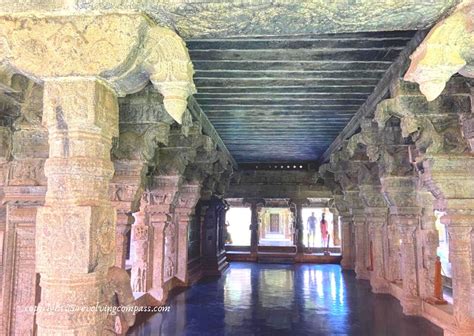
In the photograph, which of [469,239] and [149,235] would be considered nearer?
[469,239]

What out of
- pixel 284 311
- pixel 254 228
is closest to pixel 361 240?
pixel 284 311

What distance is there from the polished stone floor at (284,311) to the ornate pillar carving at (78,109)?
3.36 meters

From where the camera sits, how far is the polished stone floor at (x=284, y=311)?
18.4 feet

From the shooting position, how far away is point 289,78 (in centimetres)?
474

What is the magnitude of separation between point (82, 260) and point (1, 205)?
8.13ft

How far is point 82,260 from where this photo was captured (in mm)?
2404

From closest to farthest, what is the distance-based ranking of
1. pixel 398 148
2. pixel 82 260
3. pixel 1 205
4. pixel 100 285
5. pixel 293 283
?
1. pixel 82 260
2. pixel 100 285
3. pixel 1 205
4. pixel 398 148
5. pixel 293 283

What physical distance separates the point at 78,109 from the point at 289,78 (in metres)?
2.83

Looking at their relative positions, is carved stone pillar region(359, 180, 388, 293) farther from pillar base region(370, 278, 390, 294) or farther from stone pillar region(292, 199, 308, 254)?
stone pillar region(292, 199, 308, 254)

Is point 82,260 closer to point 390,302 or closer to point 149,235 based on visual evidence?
point 149,235

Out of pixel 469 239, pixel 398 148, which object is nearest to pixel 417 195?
pixel 398 148

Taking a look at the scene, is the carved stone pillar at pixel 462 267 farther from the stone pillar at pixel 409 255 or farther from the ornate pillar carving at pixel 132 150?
the ornate pillar carving at pixel 132 150

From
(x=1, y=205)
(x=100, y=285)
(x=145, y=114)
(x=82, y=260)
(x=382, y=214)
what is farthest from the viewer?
(x=382, y=214)

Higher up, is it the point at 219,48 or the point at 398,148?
the point at 219,48
